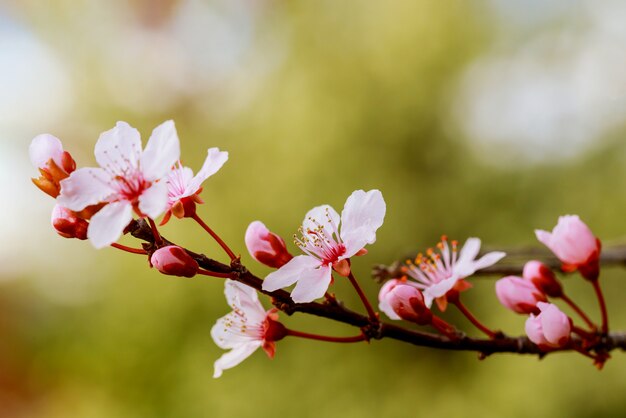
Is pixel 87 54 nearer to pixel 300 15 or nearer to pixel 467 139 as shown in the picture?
pixel 300 15

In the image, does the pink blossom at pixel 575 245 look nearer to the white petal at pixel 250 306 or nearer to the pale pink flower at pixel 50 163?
the white petal at pixel 250 306

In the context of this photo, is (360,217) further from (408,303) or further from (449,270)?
(449,270)

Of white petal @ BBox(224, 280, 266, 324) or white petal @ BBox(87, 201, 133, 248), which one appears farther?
white petal @ BBox(224, 280, 266, 324)

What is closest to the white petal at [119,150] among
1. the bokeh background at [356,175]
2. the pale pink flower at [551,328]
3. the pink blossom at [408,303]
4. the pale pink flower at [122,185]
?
the pale pink flower at [122,185]

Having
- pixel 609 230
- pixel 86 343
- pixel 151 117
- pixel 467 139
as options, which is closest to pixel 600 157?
pixel 609 230

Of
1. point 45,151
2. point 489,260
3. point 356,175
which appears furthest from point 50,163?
point 356,175

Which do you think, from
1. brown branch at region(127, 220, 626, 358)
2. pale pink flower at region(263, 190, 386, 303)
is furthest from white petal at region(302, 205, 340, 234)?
brown branch at region(127, 220, 626, 358)

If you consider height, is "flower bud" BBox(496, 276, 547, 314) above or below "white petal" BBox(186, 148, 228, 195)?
below

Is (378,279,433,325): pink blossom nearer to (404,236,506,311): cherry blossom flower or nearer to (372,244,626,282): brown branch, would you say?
(404,236,506,311): cherry blossom flower

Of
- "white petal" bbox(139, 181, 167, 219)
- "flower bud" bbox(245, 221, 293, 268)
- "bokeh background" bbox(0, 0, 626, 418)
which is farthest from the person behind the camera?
"bokeh background" bbox(0, 0, 626, 418)
